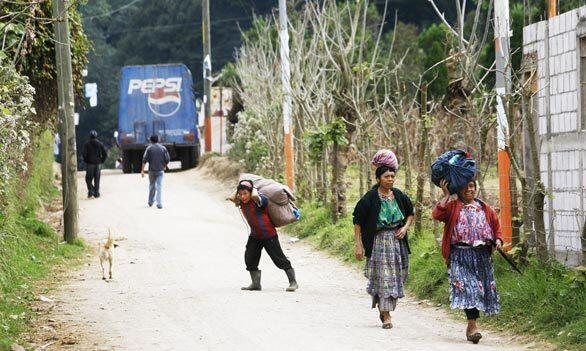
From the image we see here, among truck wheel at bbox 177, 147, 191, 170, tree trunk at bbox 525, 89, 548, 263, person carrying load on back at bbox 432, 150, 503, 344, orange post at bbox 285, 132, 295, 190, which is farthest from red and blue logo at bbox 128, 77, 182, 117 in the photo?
person carrying load on back at bbox 432, 150, 503, 344

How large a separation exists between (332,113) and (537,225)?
32.1ft

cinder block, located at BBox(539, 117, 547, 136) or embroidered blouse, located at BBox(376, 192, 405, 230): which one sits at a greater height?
cinder block, located at BBox(539, 117, 547, 136)

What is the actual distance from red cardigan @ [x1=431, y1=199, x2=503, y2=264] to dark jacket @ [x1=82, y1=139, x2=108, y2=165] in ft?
61.3

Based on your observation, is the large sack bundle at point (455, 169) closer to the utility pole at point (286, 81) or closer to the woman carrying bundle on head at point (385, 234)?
the woman carrying bundle on head at point (385, 234)

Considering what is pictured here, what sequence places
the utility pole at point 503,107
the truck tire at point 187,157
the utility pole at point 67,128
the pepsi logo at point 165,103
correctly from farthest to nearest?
1. the truck tire at point 187,157
2. the pepsi logo at point 165,103
3. the utility pole at point 67,128
4. the utility pole at point 503,107

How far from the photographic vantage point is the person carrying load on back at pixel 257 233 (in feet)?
43.4

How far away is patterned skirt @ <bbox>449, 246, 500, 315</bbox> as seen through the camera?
31.8ft

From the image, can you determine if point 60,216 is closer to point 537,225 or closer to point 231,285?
point 231,285

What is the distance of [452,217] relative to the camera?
384 inches

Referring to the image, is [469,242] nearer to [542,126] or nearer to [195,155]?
[542,126]

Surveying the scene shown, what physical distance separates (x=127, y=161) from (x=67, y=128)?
2121 centimetres

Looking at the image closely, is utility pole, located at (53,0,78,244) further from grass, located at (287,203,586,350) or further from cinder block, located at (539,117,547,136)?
cinder block, located at (539,117,547,136)

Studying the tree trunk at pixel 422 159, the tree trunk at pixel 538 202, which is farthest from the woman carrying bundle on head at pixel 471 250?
the tree trunk at pixel 422 159

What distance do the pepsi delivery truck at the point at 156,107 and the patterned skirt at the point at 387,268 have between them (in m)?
27.9
